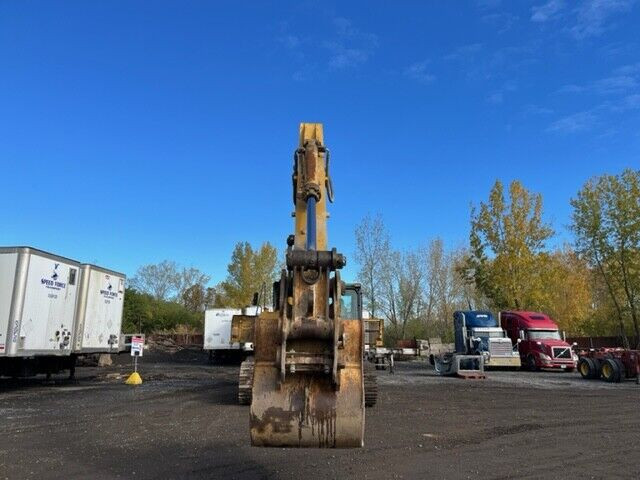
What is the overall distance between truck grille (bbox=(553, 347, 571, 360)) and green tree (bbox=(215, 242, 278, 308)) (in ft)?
96.0

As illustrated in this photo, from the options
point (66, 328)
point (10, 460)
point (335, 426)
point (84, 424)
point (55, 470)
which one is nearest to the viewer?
point (335, 426)

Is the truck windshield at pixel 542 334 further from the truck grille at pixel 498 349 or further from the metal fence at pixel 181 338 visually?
the metal fence at pixel 181 338

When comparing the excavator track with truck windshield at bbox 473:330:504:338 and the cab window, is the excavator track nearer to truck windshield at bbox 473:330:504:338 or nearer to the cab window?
the cab window

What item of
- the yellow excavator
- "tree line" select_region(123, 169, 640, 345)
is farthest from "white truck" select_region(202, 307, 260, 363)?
the yellow excavator

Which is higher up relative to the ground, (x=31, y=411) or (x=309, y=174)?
(x=309, y=174)

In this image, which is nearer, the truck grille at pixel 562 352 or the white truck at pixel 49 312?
the white truck at pixel 49 312

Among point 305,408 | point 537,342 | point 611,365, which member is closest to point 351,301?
point 305,408

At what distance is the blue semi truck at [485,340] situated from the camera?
90.9ft

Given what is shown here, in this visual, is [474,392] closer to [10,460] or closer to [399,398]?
[399,398]

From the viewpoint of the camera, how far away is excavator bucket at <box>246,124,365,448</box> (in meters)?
5.14

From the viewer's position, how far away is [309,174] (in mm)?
7645

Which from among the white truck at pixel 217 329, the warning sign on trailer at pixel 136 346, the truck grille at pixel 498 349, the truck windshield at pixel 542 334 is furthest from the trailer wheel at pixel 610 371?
the white truck at pixel 217 329

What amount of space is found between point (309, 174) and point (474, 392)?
39.9 feet

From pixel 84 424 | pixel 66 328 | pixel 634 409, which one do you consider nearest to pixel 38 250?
pixel 66 328
